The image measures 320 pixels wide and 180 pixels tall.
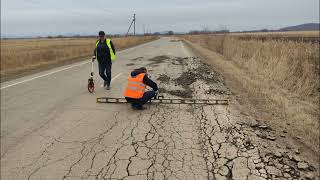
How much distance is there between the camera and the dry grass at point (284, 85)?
21.4ft

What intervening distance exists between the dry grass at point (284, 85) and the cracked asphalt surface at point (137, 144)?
766 millimetres

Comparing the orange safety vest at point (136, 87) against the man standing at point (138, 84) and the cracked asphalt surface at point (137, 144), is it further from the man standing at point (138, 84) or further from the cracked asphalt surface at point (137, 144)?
the cracked asphalt surface at point (137, 144)

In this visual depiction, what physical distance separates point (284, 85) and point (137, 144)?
7722 millimetres

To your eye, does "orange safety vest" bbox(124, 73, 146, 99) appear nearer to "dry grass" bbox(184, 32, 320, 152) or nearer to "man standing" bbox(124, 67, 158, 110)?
"man standing" bbox(124, 67, 158, 110)

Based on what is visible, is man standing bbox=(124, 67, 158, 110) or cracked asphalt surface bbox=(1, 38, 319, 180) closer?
cracked asphalt surface bbox=(1, 38, 319, 180)

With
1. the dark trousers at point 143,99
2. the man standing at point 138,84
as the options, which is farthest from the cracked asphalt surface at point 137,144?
the man standing at point 138,84

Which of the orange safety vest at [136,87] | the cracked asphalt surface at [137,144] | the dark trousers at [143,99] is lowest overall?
the cracked asphalt surface at [137,144]

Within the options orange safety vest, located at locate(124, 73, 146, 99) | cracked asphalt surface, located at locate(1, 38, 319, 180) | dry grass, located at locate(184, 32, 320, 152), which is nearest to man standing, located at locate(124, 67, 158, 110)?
orange safety vest, located at locate(124, 73, 146, 99)

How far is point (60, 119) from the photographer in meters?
6.67

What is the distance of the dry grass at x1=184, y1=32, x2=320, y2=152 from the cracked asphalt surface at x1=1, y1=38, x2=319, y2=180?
77cm

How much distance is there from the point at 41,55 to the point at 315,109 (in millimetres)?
17904

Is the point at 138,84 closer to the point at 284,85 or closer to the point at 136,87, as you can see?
the point at 136,87

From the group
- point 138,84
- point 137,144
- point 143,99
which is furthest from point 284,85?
point 137,144

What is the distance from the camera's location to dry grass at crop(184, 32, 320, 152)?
6.52m
